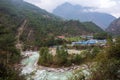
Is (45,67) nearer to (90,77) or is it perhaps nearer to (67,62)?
(67,62)

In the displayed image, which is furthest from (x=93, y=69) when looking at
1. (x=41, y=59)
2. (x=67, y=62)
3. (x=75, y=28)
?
(x=75, y=28)

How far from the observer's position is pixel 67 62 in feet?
137

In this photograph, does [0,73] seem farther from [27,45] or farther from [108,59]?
[27,45]

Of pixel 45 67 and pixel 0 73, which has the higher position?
pixel 0 73

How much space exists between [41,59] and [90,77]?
34124mm

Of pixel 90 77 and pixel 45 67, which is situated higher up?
pixel 90 77

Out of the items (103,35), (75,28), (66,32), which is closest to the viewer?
(103,35)

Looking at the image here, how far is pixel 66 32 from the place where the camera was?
95562mm

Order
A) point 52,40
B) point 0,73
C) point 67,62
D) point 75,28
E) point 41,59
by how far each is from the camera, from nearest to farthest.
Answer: point 0,73 → point 67,62 → point 41,59 → point 52,40 → point 75,28

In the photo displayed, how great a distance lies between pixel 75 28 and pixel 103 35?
28.7 m

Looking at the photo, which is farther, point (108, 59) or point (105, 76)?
point (108, 59)

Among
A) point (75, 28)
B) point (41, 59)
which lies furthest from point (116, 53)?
point (75, 28)

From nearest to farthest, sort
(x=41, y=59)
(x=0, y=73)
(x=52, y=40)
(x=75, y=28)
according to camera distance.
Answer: (x=0, y=73) < (x=41, y=59) < (x=52, y=40) < (x=75, y=28)

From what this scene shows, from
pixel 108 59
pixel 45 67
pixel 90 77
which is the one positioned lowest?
pixel 45 67
